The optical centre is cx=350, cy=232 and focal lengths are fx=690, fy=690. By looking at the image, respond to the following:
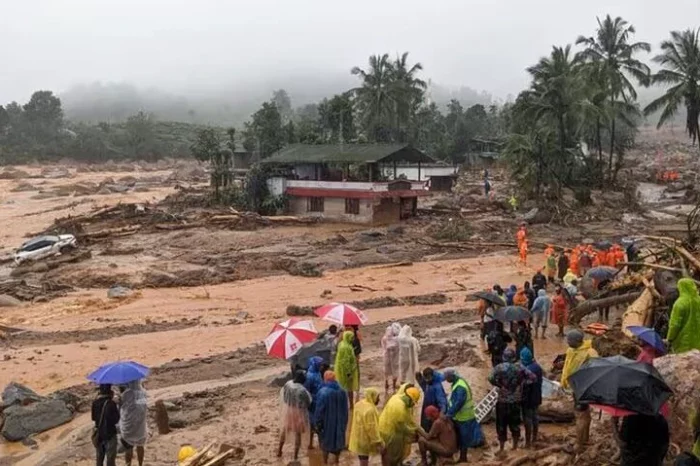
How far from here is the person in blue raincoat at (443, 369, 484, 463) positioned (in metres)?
8.98

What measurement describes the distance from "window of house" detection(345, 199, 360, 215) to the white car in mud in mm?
15724

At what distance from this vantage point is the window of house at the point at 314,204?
4253 cm

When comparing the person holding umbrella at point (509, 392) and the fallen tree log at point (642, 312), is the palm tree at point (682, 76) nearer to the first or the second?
the fallen tree log at point (642, 312)

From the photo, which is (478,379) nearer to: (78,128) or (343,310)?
(343,310)

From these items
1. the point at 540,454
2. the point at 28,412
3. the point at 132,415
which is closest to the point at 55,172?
the point at 28,412

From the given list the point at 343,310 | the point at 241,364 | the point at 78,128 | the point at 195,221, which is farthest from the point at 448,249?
the point at 78,128

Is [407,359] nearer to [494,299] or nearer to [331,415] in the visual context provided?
[331,415]

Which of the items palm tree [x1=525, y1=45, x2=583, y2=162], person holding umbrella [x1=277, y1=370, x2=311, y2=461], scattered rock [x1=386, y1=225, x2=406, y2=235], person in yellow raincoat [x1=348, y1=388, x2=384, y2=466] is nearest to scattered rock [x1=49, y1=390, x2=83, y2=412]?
person holding umbrella [x1=277, y1=370, x2=311, y2=461]

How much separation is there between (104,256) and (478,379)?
23.1 m

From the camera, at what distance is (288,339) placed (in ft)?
37.4

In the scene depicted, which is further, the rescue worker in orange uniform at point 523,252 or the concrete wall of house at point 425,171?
the concrete wall of house at point 425,171

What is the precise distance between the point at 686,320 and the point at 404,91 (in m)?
51.7

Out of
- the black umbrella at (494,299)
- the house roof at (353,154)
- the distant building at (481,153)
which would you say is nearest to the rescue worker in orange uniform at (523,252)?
the house roof at (353,154)

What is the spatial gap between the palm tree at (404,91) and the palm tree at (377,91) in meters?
0.54
